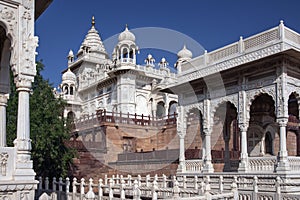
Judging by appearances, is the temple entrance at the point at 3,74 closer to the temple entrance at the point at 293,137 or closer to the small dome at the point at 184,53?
the temple entrance at the point at 293,137

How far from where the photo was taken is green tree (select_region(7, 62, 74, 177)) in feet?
53.4

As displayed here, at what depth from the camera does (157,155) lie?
22328 millimetres

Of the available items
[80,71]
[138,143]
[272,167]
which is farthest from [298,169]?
[80,71]

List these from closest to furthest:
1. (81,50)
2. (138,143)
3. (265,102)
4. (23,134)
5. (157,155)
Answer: (23,134) → (265,102) → (157,155) → (138,143) → (81,50)

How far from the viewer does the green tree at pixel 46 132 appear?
1627 centimetres

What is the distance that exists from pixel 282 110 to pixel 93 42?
36007 mm

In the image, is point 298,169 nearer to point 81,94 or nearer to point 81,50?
point 81,94

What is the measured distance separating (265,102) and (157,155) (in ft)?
25.1

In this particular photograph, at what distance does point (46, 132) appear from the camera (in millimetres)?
16750

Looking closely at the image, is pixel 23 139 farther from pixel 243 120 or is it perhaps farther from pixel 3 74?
pixel 243 120

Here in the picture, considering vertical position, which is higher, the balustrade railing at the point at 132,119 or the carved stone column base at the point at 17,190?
the balustrade railing at the point at 132,119

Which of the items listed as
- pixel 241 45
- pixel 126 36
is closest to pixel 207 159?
pixel 241 45

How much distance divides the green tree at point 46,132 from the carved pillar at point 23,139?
29.0 ft

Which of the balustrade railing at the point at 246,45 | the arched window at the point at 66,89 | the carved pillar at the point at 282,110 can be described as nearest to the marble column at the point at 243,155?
the carved pillar at the point at 282,110
